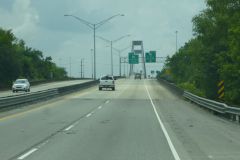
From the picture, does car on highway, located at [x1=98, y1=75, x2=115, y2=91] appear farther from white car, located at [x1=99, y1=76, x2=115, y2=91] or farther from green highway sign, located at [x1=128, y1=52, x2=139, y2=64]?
green highway sign, located at [x1=128, y1=52, x2=139, y2=64]

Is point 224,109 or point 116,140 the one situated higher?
point 224,109

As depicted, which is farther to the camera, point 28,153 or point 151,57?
point 151,57

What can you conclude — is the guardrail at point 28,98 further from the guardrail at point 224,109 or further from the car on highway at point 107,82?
the car on highway at point 107,82

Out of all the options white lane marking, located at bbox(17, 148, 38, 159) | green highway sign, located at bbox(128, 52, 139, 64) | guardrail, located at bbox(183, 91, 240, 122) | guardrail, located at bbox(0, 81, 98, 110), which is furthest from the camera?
green highway sign, located at bbox(128, 52, 139, 64)

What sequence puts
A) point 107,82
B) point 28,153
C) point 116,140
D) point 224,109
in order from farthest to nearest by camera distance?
point 107,82
point 224,109
point 116,140
point 28,153

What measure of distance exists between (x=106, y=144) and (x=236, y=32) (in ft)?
83.3

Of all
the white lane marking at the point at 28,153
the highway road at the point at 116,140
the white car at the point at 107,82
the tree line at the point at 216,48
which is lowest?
the highway road at the point at 116,140

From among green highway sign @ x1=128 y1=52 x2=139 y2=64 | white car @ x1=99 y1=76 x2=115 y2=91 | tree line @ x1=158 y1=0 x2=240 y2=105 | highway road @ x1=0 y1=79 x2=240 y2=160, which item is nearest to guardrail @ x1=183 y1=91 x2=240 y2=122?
highway road @ x1=0 y1=79 x2=240 y2=160

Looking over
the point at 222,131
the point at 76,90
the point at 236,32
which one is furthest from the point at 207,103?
the point at 76,90

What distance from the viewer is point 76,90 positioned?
68625 millimetres

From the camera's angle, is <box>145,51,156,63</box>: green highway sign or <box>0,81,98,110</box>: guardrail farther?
<box>145,51,156,63</box>: green highway sign

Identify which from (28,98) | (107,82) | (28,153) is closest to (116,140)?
(28,153)

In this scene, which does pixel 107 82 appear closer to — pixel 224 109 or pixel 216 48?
pixel 216 48

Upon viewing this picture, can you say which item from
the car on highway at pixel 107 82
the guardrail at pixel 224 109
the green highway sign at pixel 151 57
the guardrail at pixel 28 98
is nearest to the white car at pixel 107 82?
the car on highway at pixel 107 82
